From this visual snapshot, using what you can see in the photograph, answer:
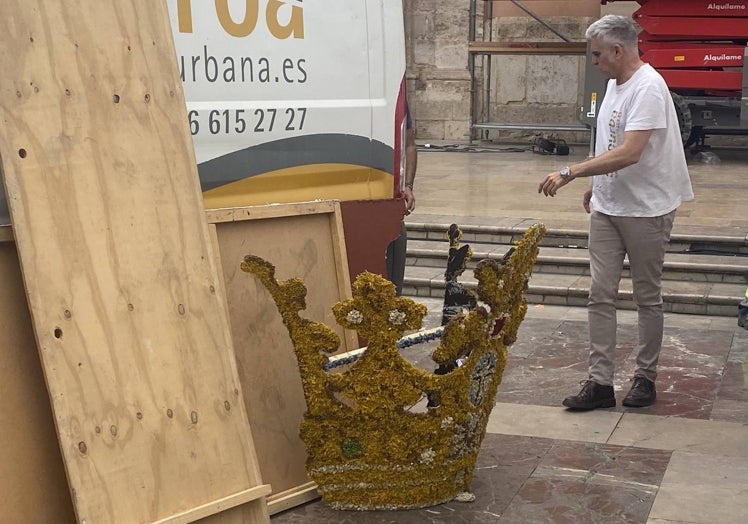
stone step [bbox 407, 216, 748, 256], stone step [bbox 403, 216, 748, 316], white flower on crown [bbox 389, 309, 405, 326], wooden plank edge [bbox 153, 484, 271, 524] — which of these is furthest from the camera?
stone step [bbox 407, 216, 748, 256]

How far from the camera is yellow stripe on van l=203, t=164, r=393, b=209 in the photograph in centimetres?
423

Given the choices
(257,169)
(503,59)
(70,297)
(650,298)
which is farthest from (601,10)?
(70,297)

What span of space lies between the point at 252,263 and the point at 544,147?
12.4 meters

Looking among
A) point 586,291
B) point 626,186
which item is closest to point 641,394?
point 626,186

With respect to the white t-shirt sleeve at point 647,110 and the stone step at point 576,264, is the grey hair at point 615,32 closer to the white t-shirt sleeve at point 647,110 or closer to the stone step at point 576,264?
the white t-shirt sleeve at point 647,110

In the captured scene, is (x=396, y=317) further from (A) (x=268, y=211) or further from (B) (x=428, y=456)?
(A) (x=268, y=211)

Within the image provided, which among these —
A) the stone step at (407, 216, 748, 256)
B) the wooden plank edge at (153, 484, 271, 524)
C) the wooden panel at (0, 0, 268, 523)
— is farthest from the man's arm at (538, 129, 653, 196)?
the stone step at (407, 216, 748, 256)

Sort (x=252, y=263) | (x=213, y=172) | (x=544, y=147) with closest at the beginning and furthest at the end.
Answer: (x=252, y=263) < (x=213, y=172) < (x=544, y=147)

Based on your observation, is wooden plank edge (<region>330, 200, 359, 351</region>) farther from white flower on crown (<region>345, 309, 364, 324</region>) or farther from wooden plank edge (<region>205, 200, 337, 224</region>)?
white flower on crown (<region>345, 309, 364, 324</region>)

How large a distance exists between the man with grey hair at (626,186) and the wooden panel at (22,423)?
2.33 metres

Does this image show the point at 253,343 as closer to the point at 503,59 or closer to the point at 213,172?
the point at 213,172

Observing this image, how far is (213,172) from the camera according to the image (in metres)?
4.14

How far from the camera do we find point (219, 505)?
139 inches

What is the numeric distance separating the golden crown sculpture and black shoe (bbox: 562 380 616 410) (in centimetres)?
122
